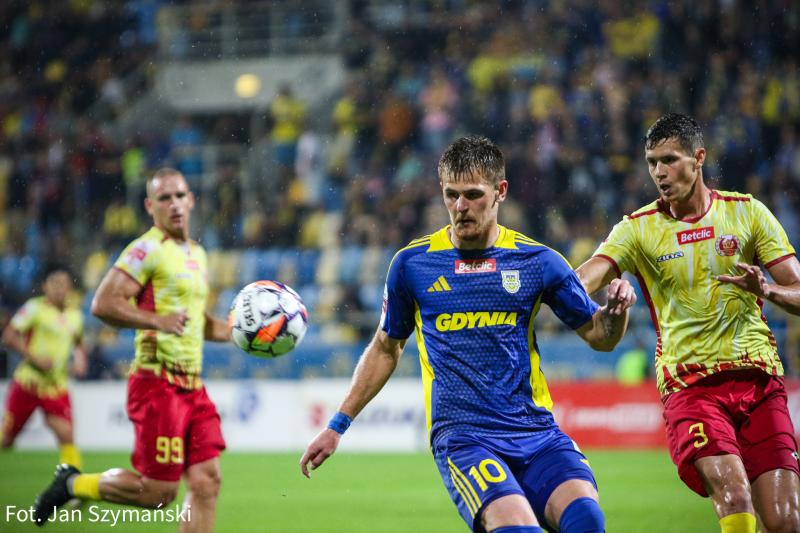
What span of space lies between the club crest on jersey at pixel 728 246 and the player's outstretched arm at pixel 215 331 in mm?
3584

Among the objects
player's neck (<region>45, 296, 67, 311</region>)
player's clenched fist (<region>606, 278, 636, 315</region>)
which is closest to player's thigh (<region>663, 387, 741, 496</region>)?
player's clenched fist (<region>606, 278, 636, 315</region>)

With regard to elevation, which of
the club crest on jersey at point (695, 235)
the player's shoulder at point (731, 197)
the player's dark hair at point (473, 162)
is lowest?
the club crest on jersey at point (695, 235)

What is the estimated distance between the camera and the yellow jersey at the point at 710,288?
596 cm

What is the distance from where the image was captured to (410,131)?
69.8 ft

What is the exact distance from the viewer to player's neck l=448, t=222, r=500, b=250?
536cm

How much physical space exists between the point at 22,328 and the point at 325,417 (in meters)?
4.77

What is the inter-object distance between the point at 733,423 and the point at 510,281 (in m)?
1.54

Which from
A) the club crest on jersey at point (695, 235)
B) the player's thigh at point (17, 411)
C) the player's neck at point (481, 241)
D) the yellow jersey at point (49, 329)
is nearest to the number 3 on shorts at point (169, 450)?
the player's neck at point (481, 241)

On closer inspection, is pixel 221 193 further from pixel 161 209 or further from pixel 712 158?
pixel 161 209

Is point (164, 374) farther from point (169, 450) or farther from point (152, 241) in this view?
point (152, 241)

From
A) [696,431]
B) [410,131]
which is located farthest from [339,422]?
[410,131]

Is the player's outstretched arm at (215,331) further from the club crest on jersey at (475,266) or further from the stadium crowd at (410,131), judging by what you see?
the stadium crowd at (410,131)

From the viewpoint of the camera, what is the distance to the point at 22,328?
14258 mm

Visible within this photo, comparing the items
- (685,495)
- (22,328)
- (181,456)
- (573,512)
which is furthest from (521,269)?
(22,328)
